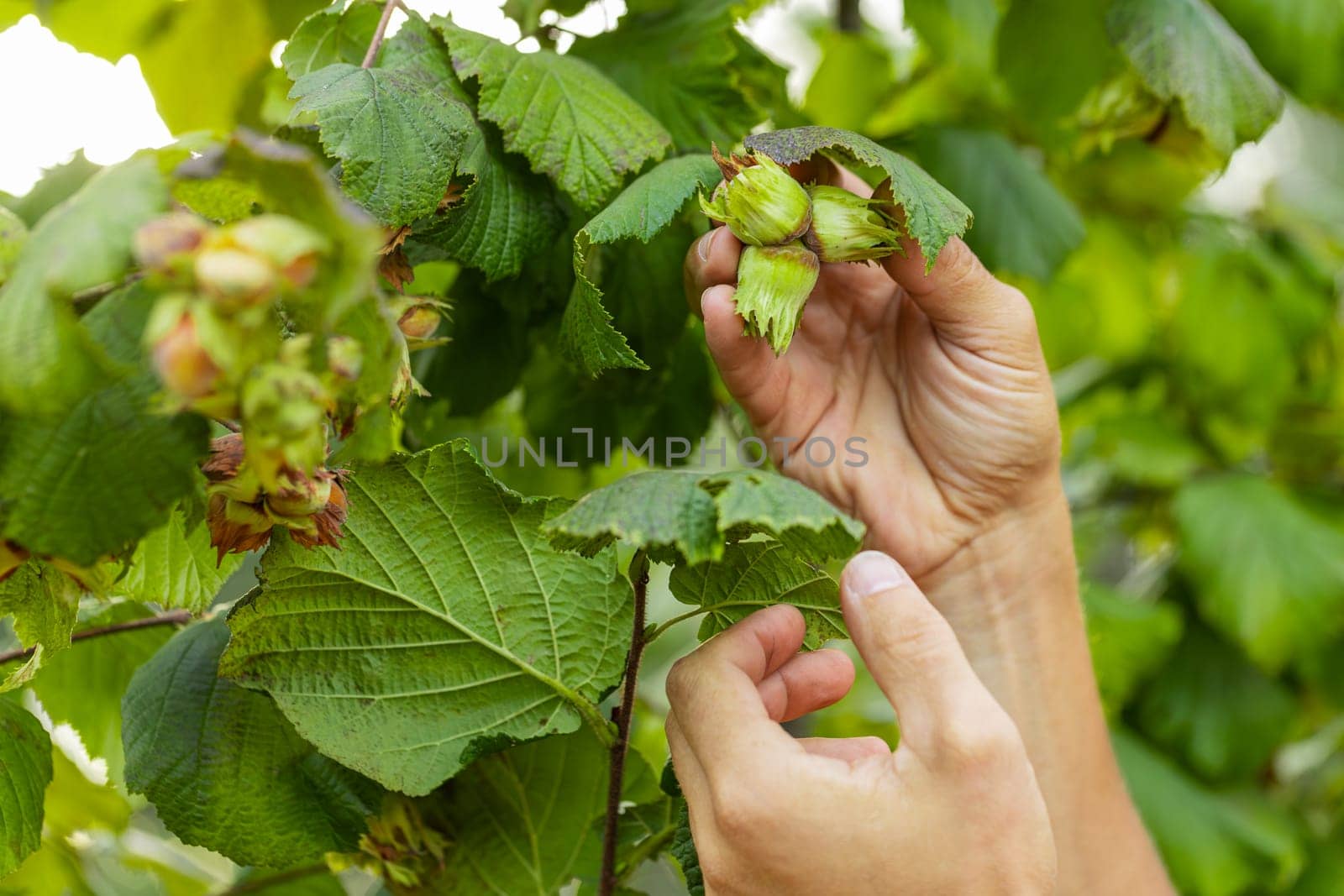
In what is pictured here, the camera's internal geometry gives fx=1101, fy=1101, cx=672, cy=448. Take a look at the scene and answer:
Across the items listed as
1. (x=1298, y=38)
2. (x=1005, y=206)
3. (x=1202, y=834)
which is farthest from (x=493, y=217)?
(x=1202, y=834)

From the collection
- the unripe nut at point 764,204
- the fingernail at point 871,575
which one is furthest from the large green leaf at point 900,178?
the fingernail at point 871,575

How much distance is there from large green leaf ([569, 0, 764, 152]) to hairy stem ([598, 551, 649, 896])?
259 millimetres

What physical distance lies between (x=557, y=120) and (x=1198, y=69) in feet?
1.19

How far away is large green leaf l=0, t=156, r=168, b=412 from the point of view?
0.91 feet

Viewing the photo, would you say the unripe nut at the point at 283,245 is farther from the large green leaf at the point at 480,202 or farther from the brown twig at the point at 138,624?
the brown twig at the point at 138,624

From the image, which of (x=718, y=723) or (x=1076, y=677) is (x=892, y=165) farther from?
(x=1076, y=677)

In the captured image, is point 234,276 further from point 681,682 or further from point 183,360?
point 681,682

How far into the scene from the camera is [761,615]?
0.45 m

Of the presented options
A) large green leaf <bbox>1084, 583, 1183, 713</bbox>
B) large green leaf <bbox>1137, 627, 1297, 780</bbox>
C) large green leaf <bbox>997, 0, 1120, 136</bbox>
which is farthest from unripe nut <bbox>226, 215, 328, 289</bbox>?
large green leaf <bbox>1137, 627, 1297, 780</bbox>

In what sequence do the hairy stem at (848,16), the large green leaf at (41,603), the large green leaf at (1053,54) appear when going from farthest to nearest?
the hairy stem at (848,16) → the large green leaf at (1053,54) → the large green leaf at (41,603)

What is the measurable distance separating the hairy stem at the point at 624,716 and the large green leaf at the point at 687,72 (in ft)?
0.85

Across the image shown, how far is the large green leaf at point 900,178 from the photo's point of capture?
434 mm

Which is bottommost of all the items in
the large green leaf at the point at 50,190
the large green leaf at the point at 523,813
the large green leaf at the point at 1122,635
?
the large green leaf at the point at 1122,635

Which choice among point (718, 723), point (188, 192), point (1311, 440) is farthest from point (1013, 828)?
point (1311, 440)
